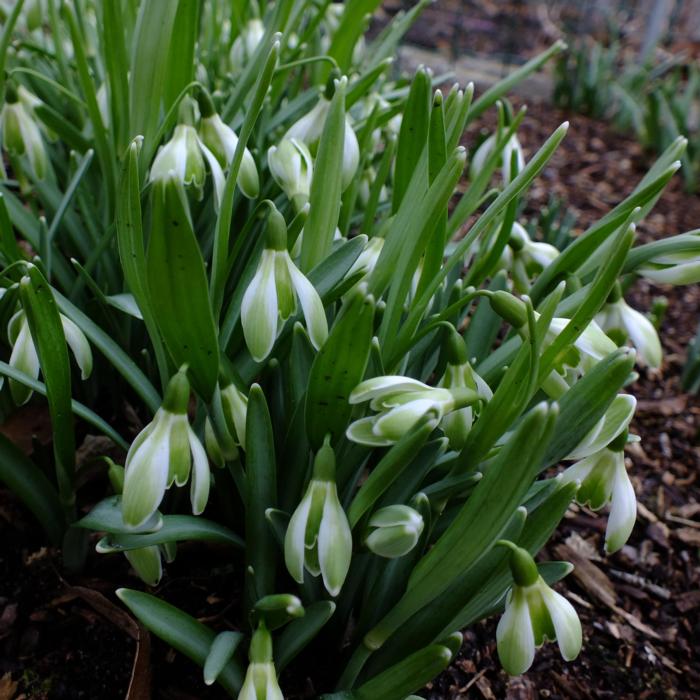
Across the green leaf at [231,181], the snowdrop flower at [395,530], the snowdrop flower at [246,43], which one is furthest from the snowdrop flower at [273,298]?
the snowdrop flower at [246,43]

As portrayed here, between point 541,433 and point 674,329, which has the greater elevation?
point 541,433

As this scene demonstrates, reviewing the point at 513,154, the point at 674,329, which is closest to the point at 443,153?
the point at 513,154

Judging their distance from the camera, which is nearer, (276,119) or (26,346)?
(26,346)

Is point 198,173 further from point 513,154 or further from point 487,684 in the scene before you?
point 487,684

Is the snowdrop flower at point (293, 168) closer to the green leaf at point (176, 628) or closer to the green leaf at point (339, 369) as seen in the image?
the green leaf at point (339, 369)

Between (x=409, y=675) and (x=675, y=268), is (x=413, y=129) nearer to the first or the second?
(x=675, y=268)

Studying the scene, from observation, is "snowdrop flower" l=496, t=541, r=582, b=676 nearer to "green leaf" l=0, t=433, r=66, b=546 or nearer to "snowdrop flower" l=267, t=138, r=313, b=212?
"snowdrop flower" l=267, t=138, r=313, b=212
